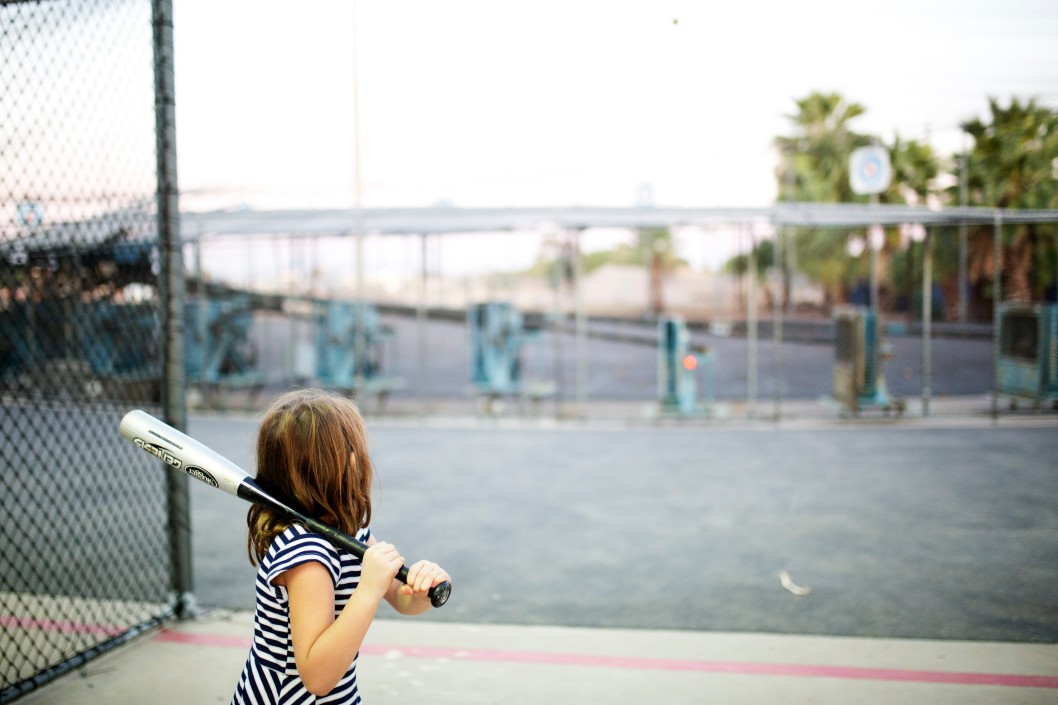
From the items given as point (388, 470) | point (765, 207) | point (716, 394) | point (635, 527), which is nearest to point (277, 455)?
point (635, 527)

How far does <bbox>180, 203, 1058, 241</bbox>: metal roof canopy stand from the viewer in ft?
33.1

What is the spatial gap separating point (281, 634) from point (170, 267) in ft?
8.28

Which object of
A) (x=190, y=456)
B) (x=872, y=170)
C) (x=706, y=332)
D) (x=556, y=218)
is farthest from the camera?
(x=706, y=332)

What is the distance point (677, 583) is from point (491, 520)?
1875mm

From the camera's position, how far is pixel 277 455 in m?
1.94

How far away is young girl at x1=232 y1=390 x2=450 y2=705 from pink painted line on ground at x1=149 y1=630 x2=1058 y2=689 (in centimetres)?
179

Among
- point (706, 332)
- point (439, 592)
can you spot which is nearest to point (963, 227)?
point (439, 592)

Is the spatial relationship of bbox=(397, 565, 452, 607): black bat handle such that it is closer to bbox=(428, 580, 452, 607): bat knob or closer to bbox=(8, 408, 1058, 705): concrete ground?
bbox=(428, 580, 452, 607): bat knob

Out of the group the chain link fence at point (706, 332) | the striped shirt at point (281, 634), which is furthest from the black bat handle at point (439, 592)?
the chain link fence at point (706, 332)

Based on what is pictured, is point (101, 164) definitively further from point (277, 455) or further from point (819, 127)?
point (819, 127)

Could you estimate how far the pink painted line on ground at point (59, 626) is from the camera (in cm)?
389

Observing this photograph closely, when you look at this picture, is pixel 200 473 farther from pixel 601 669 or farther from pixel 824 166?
pixel 824 166

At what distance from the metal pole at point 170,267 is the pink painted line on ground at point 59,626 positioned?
1.40ft

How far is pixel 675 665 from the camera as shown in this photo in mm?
3564
